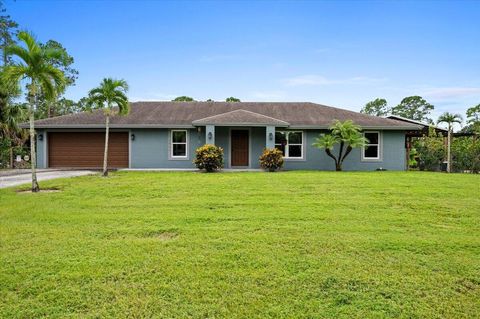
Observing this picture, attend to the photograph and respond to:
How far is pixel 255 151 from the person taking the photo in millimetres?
16625

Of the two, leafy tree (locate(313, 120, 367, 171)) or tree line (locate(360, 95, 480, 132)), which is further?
tree line (locate(360, 95, 480, 132))

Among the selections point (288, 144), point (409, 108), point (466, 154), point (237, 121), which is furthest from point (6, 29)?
point (409, 108)

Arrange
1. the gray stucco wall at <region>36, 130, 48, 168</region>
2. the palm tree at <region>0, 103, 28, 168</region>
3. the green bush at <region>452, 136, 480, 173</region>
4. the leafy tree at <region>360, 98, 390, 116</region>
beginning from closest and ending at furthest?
the gray stucco wall at <region>36, 130, 48, 168</region>
the palm tree at <region>0, 103, 28, 168</region>
the green bush at <region>452, 136, 480, 173</region>
the leafy tree at <region>360, 98, 390, 116</region>

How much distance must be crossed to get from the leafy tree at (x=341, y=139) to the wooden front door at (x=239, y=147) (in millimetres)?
3837

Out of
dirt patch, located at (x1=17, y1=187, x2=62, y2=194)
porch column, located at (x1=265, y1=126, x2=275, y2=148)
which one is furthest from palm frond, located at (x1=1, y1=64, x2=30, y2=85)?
porch column, located at (x1=265, y1=126, x2=275, y2=148)

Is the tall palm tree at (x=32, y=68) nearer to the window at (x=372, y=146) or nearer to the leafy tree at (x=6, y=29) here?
the window at (x=372, y=146)

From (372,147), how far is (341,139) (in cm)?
299

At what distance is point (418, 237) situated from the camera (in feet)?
15.0

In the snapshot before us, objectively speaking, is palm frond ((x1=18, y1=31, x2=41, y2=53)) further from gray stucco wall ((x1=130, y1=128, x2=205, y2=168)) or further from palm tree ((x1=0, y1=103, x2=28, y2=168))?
palm tree ((x1=0, y1=103, x2=28, y2=168))

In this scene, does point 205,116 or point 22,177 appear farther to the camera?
point 205,116

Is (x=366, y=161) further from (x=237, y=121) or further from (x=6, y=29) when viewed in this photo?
(x=6, y=29)

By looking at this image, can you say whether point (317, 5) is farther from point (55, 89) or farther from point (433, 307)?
point (433, 307)

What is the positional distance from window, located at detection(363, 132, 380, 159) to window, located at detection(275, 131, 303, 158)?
3626 millimetres

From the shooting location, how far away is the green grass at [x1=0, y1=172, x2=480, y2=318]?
9.23 feet
